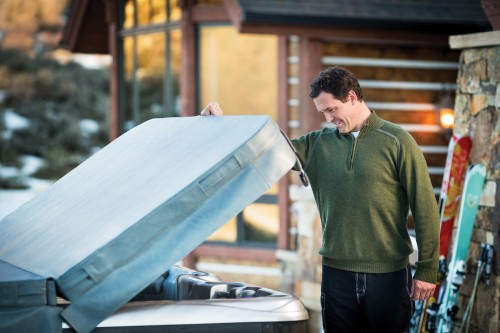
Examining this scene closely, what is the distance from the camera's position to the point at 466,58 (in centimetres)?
Answer: 667

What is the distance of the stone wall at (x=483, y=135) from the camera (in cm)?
621

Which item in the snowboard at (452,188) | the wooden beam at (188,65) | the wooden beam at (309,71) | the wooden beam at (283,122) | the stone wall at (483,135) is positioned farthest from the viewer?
the wooden beam at (188,65)

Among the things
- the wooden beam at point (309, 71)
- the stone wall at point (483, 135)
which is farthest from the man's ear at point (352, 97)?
the wooden beam at point (309, 71)

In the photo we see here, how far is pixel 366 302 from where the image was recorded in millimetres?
4246

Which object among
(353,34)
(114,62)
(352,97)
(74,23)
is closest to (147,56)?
(114,62)

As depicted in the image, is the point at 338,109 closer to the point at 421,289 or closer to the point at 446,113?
the point at 421,289

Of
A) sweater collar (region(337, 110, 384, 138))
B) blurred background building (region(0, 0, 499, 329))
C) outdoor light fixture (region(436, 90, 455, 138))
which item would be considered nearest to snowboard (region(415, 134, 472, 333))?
sweater collar (region(337, 110, 384, 138))

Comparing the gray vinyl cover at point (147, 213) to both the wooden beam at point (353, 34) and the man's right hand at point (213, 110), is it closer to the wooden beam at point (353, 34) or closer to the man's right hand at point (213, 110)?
the man's right hand at point (213, 110)

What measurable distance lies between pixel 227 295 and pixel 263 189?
2.62 ft

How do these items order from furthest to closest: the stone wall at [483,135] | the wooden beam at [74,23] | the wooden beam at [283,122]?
the wooden beam at [74,23]
the wooden beam at [283,122]
the stone wall at [483,135]

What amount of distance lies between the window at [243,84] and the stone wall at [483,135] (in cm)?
443

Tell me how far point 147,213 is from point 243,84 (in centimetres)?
773

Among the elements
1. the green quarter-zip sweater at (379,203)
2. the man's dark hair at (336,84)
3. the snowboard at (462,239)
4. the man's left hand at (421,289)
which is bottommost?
the snowboard at (462,239)

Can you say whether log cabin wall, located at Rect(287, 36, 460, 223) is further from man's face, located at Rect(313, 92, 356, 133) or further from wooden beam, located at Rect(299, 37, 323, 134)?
man's face, located at Rect(313, 92, 356, 133)
